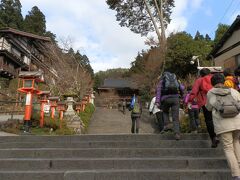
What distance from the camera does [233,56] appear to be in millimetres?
20016

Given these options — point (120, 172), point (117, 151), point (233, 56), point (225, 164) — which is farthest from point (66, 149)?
point (233, 56)

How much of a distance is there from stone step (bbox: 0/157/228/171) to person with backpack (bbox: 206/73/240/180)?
3.26 feet

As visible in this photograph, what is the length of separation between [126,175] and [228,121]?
1.69m

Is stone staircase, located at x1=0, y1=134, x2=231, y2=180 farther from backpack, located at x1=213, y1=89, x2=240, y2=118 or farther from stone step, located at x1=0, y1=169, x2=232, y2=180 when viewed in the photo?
backpack, located at x1=213, y1=89, x2=240, y2=118

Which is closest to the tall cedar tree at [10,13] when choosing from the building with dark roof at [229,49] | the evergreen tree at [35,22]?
the evergreen tree at [35,22]

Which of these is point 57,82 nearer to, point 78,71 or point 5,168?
point 78,71

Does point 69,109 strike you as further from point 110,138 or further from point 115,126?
point 110,138

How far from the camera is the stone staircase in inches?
199

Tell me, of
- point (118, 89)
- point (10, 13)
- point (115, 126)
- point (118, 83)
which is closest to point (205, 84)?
point (115, 126)

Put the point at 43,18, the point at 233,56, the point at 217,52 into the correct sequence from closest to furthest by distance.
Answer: the point at 233,56 → the point at 217,52 → the point at 43,18

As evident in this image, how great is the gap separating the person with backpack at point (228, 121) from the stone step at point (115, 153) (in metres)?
1.42

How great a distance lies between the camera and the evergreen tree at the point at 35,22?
47.1 metres

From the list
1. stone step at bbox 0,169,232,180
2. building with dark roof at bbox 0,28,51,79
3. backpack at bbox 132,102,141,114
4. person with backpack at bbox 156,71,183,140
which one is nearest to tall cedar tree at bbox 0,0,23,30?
building with dark roof at bbox 0,28,51,79

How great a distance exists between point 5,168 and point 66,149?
3.67 ft
